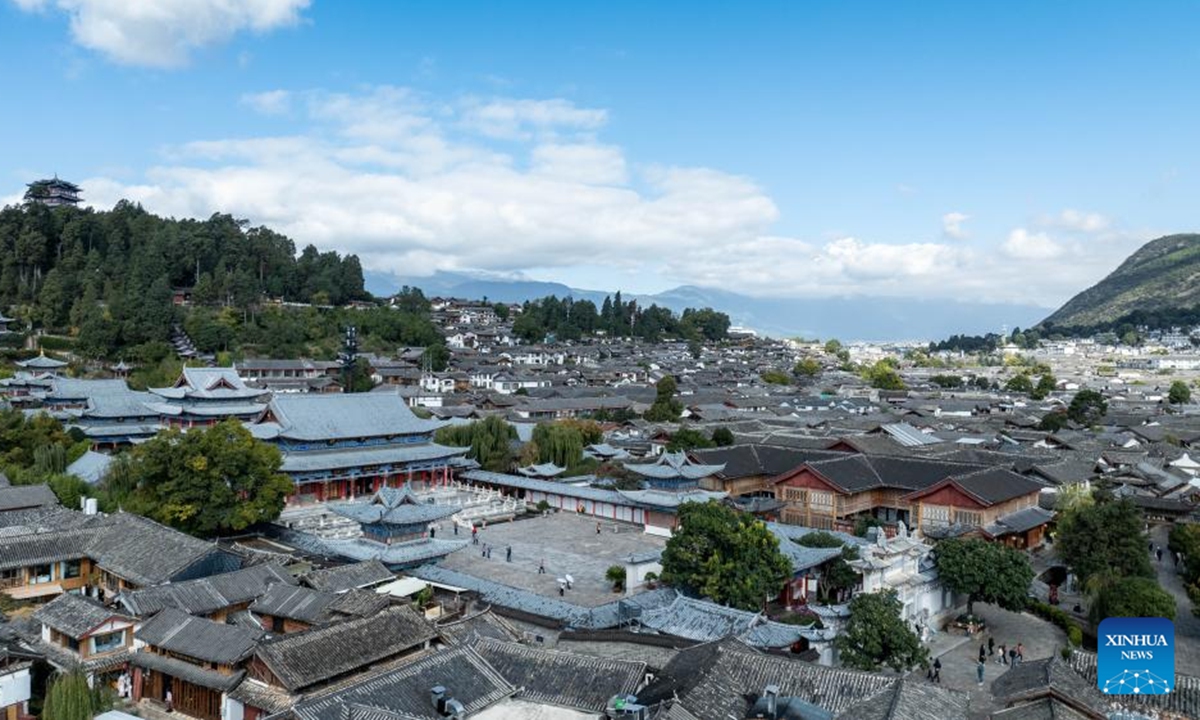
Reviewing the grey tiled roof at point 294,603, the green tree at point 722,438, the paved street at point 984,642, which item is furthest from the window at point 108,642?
the green tree at point 722,438

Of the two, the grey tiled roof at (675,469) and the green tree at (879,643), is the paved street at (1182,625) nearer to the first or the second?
the green tree at (879,643)

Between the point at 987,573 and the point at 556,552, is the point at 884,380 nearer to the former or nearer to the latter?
the point at 556,552

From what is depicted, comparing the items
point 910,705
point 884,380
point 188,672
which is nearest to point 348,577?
point 188,672

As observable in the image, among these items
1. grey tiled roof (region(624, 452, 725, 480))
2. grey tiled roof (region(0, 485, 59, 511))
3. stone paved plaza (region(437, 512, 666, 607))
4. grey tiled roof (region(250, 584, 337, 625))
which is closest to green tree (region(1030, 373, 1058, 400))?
grey tiled roof (region(624, 452, 725, 480))

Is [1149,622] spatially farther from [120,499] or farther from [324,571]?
[120,499]

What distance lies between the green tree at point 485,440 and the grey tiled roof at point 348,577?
2385 centimetres

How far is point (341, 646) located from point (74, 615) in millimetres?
7586

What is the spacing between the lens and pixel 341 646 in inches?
751

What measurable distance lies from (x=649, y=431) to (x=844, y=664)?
1688 inches

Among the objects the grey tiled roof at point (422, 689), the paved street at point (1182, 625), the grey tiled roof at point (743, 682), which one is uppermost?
the grey tiled roof at point (743, 682)

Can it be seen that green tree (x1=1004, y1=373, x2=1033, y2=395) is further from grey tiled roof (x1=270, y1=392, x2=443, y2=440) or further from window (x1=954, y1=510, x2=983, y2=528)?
grey tiled roof (x1=270, y1=392, x2=443, y2=440)

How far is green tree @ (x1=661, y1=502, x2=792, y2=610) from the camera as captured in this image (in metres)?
25.3

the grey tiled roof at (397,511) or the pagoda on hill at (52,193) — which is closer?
the grey tiled roof at (397,511)

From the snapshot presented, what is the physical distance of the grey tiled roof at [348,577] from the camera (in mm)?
24406
